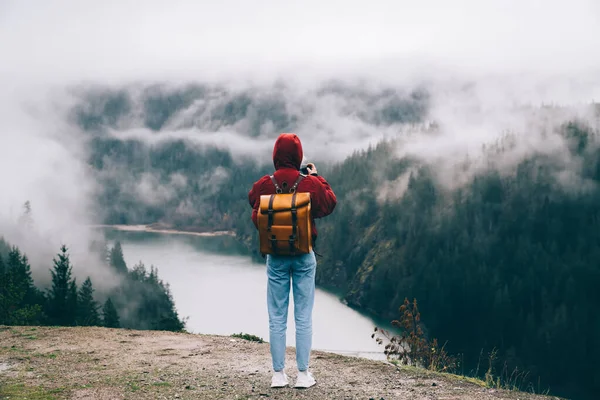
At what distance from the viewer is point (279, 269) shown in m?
6.77

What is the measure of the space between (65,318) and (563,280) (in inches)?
4441

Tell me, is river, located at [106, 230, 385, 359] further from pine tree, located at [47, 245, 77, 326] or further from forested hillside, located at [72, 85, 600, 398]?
pine tree, located at [47, 245, 77, 326]

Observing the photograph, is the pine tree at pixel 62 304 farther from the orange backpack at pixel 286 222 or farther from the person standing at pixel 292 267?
the orange backpack at pixel 286 222

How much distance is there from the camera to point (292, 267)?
677 centimetres

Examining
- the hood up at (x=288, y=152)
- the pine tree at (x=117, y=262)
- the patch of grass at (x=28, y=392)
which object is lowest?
the pine tree at (x=117, y=262)

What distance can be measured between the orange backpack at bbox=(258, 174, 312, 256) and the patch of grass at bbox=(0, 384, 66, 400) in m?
3.18

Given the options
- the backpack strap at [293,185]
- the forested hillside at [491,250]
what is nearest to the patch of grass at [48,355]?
the backpack strap at [293,185]

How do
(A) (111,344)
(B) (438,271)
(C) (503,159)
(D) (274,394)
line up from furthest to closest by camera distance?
1. (C) (503,159)
2. (B) (438,271)
3. (A) (111,344)
4. (D) (274,394)

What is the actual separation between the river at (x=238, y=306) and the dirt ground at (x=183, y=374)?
51523 mm

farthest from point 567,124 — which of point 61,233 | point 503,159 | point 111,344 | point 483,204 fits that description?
point 111,344

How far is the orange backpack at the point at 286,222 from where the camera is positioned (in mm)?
6344

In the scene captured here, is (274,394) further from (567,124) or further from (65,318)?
(567,124)

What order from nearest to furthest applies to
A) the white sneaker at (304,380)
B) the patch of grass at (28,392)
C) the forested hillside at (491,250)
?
the patch of grass at (28,392) < the white sneaker at (304,380) < the forested hillside at (491,250)

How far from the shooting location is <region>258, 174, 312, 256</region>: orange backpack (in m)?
6.34
